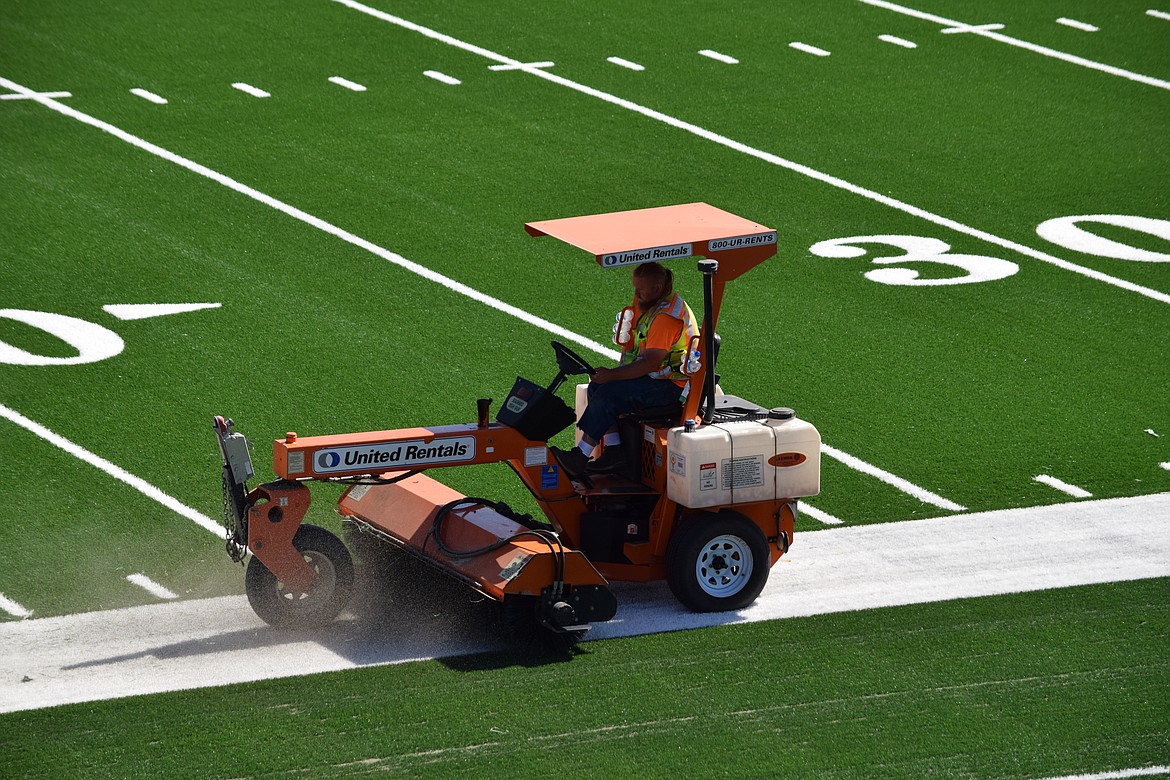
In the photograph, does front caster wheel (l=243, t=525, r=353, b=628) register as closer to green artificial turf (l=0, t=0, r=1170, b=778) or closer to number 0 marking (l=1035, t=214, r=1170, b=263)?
green artificial turf (l=0, t=0, r=1170, b=778)

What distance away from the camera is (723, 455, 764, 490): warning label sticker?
33.7 feet

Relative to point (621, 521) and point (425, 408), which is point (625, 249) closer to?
point (621, 521)

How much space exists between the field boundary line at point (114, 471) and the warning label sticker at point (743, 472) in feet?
10.9

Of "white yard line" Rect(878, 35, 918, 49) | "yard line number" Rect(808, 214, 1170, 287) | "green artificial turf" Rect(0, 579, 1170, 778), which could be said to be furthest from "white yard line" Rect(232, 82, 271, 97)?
"green artificial turf" Rect(0, 579, 1170, 778)

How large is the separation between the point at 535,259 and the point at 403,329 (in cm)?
241

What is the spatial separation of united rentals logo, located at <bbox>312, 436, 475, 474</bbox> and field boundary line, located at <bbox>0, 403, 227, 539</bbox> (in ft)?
5.77

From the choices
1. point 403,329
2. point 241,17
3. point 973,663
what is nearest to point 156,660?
point 973,663

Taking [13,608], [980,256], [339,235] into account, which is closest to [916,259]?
[980,256]

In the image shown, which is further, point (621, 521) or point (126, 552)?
point (126, 552)

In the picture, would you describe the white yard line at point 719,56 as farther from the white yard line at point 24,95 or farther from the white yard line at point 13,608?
the white yard line at point 13,608

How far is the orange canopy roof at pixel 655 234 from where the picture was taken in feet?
32.5

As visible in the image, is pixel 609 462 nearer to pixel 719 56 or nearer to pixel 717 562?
pixel 717 562

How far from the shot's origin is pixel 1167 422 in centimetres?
1384

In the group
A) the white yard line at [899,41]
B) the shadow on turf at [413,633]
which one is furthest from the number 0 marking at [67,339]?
the white yard line at [899,41]
